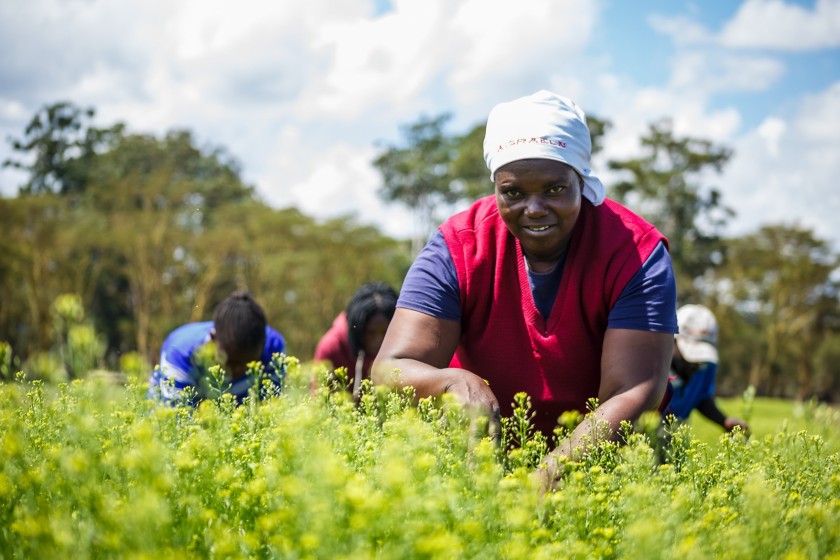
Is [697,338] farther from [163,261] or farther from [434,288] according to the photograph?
[163,261]

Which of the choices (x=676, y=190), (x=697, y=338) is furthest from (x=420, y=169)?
(x=697, y=338)

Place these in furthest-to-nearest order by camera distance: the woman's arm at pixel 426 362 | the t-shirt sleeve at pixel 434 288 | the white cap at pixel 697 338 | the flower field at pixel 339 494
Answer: the white cap at pixel 697 338 → the t-shirt sleeve at pixel 434 288 → the woman's arm at pixel 426 362 → the flower field at pixel 339 494

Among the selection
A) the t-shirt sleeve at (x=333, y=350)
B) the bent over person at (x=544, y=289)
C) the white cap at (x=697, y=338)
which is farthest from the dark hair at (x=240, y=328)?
the white cap at (x=697, y=338)

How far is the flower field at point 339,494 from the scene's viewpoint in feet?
5.15

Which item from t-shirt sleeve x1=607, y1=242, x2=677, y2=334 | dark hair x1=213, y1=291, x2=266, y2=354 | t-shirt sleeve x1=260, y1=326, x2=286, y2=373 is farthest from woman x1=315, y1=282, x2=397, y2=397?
t-shirt sleeve x1=607, y1=242, x2=677, y2=334

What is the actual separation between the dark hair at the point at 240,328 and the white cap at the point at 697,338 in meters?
3.02

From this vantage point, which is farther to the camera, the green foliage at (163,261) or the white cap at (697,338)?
the green foliage at (163,261)

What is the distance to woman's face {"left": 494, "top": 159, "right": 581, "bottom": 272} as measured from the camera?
9.29 feet

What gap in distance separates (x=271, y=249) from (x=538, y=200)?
31.1 meters

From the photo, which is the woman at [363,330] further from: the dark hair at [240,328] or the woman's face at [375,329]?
the dark hair at [240,328]

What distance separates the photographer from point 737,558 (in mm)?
1724

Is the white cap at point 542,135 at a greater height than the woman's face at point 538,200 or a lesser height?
greater

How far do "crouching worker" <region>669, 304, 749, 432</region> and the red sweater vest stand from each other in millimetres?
3428

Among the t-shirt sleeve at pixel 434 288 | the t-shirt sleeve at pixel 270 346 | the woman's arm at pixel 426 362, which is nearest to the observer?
the woman's arm at pixel 426 362
